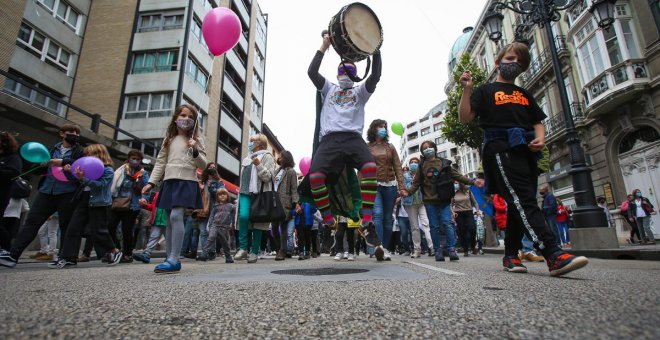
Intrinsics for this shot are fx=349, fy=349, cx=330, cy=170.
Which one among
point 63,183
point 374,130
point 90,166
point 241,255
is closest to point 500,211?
point 374,130

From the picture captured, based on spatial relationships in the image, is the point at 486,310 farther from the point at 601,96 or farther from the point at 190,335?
the point at 601,96

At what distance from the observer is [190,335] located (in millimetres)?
969

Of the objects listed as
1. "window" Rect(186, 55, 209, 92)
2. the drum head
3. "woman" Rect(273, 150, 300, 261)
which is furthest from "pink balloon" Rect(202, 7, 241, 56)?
Answer: "window" Rect(186, 55, 209, 92)

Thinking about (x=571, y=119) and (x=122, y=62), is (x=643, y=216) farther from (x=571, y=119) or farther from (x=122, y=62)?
(x=122, y=62)

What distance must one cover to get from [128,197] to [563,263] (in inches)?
228

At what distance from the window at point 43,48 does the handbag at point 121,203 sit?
1575 centimetres

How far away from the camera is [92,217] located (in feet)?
15.6

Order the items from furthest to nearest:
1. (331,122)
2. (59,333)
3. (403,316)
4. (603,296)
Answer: (331,122) → (603,296) → (403,316) → (59,333)

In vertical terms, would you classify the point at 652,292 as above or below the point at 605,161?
below

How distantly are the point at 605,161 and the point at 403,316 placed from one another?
20.6 m

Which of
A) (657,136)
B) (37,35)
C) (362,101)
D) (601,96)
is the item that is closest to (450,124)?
(601,96)

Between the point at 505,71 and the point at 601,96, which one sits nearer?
the point at 505,71

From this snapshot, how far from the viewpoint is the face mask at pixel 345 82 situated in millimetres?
4207

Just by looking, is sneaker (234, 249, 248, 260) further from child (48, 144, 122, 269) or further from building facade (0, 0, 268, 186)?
building facade (0, 0, 268, 186)
